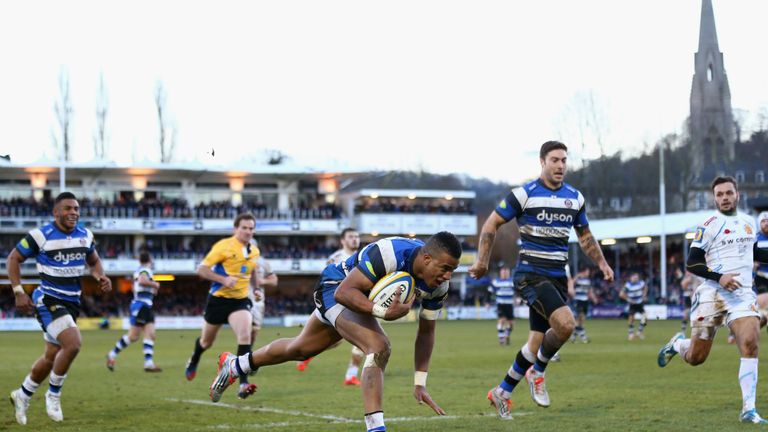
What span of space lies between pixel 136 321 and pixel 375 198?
6185cm

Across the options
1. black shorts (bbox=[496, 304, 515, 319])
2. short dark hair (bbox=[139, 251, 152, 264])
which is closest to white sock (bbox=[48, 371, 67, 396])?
short dark hair (bbox=[139, 251, 152, 264])

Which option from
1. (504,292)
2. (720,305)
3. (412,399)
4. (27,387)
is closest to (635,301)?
(504,292)

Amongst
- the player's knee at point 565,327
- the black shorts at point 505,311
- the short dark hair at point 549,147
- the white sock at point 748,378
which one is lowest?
the black shorts at point 505,311

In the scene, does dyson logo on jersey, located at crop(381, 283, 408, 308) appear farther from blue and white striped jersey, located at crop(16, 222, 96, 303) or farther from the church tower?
the church tower

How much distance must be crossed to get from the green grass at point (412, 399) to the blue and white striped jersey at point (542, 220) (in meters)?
1.71

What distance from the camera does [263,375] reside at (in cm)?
1908

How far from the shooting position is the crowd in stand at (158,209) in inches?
2854

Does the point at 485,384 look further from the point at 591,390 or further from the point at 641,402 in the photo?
the point at 641,402

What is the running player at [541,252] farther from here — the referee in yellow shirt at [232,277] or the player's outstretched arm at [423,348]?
the referee in yellow shirt at [232,277]

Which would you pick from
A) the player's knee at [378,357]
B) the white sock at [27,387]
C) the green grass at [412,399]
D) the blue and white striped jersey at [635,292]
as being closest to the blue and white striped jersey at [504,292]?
the blue and white striped jersey at [635,292]

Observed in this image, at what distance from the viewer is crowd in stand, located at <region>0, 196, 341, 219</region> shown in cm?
7250

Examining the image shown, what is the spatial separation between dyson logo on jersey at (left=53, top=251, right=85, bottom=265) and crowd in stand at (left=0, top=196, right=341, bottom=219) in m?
61.3

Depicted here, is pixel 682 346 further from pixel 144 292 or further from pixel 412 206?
pixel 412 206

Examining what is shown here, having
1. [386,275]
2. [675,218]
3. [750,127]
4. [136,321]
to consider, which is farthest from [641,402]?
[750,127]
